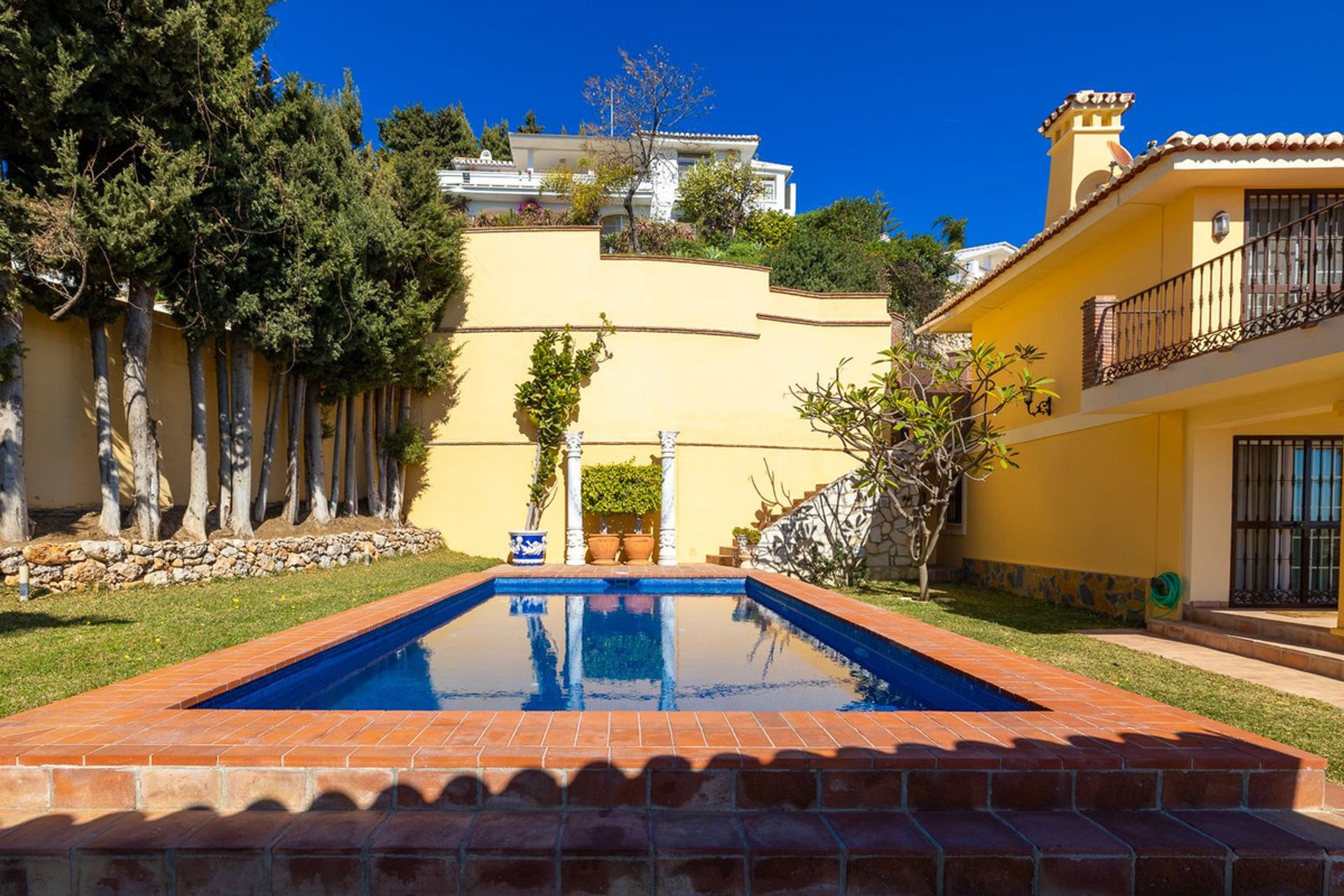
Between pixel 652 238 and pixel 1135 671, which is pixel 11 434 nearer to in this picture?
pixel 1135 671

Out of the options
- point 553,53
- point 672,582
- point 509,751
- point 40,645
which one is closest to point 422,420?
point 672,582

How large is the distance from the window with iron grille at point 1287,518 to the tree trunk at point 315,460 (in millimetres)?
12871

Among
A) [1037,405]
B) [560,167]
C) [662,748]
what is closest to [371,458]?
[1037,405]

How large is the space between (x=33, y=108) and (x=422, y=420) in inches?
321

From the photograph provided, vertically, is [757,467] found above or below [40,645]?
above

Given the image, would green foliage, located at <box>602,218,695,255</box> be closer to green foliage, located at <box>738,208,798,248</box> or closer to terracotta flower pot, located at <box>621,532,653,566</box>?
green foliage, located at <box>738,208,798,248</box>

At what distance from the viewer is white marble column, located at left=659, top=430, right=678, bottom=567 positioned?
543 inches

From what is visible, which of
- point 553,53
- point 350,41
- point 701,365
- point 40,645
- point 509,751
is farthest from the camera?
point 553,53

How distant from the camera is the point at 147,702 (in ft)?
12.9

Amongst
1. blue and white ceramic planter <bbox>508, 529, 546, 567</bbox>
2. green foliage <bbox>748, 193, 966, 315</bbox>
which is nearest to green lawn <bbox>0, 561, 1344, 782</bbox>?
blue and white ceramic planter <bbox>508, 529, 546, 567</bbox>

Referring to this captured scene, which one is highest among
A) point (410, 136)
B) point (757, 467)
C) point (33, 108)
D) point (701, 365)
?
point (410, 136)

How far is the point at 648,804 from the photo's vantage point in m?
3.12

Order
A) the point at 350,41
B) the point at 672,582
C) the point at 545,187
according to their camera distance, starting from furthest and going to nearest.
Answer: the point at 545,187
the point at 350,41
the point at 672,582

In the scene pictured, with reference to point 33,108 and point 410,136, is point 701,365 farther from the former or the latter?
point 410,136
